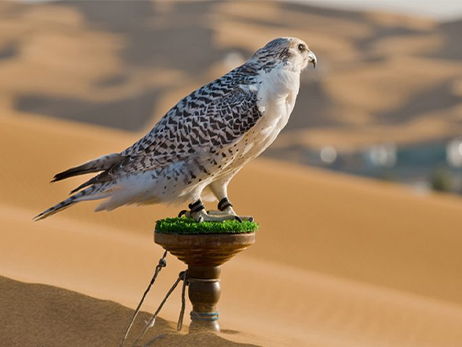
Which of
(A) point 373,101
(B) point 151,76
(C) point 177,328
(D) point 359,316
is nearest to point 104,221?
(D) point 359,316

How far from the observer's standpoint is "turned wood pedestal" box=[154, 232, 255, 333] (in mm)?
5637

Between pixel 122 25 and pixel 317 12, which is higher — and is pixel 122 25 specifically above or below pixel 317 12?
below

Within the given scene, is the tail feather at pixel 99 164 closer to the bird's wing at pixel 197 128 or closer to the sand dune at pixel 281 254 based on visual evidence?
the bird's wing at pixel 197 128

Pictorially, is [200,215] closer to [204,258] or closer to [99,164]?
[204,258]

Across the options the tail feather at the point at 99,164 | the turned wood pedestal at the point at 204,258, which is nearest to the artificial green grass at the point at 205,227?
the turned wood pedestal at the point at 204,258

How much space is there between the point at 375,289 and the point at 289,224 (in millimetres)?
2625

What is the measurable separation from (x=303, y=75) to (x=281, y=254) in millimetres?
46831

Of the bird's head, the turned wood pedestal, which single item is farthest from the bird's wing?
the turned wood pedestal

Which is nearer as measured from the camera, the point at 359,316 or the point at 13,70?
the point at 359,316

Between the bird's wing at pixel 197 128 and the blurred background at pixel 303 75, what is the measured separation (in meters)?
26.0

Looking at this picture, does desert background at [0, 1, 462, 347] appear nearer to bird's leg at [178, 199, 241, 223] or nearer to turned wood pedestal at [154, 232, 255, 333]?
turned wood pedestal at [154, 232, 255, 333]

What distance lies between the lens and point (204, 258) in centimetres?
578

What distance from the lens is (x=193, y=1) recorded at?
106 metres

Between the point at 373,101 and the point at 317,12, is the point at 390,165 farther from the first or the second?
the point at 317,12
